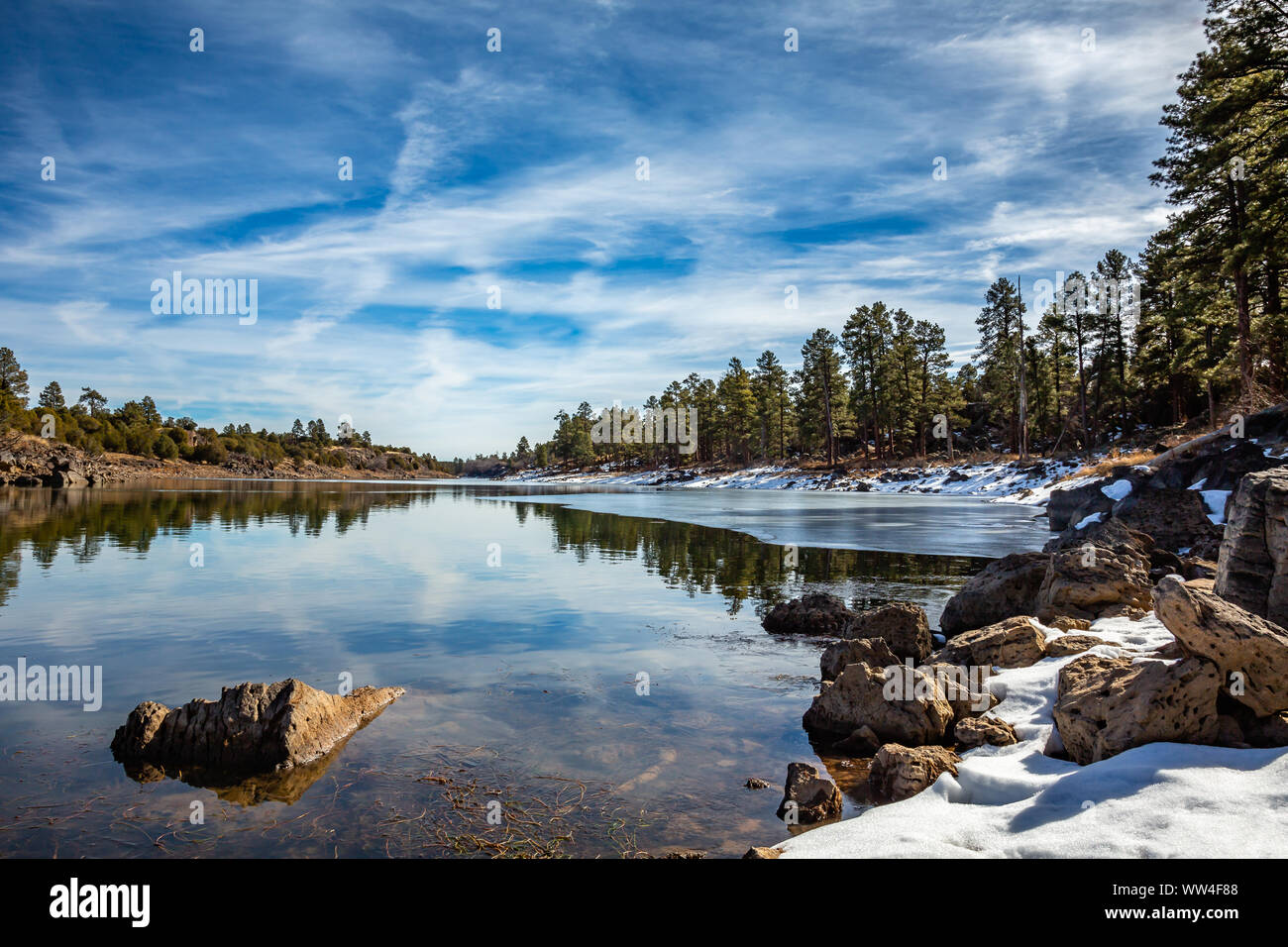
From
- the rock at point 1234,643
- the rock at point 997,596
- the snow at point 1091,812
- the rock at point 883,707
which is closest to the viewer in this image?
the snow at point 1091,812

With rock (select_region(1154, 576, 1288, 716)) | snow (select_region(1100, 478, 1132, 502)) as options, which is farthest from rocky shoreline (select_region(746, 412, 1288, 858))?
snow (select_region(1100, 478, 1132, 502))

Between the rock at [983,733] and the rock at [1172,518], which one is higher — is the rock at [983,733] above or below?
below

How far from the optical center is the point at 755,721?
8273 mm

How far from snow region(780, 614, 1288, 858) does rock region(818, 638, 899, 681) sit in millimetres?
2718

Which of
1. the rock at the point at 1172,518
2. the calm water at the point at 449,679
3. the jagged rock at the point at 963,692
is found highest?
the rock at the point at 1172,518

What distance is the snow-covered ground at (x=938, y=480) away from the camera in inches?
2136

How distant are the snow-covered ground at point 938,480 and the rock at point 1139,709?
3712 centimetres

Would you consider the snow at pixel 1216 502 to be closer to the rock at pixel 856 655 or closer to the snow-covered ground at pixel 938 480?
the rock at pixel 856 655

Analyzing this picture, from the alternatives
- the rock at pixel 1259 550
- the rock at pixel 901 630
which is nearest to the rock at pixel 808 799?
the rock at pixel 901 630

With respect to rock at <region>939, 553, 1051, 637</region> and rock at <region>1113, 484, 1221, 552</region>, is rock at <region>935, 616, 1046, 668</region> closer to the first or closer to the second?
rock at <region>939, 553, 1051, 637</region>

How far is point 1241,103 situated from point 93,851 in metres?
35.2

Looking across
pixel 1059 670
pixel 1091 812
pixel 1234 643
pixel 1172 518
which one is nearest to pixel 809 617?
pixel 1059 670
